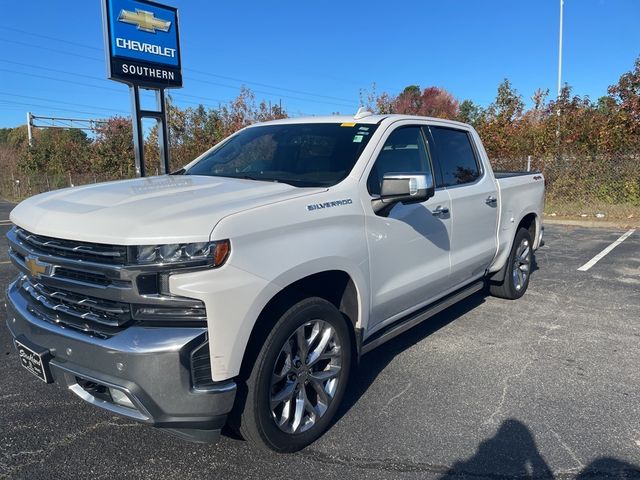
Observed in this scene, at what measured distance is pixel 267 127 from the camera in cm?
443

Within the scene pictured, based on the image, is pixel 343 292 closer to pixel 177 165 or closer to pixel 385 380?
pixel 385 380

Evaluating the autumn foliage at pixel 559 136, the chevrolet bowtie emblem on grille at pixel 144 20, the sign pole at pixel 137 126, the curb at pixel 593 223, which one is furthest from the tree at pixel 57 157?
the curb at pixel 593 223

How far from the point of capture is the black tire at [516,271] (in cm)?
572

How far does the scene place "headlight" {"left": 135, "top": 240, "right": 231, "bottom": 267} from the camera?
91.2 inches

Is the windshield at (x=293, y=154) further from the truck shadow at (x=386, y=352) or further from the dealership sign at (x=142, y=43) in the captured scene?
the dealership sign at (x=142, y=43)

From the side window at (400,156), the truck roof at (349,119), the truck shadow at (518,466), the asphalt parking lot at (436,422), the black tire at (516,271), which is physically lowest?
the truck shadow at (518,466)

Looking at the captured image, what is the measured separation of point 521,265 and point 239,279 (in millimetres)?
4547

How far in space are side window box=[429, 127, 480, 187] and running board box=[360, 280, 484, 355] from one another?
100cm

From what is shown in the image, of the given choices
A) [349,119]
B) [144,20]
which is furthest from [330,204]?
[144,20]

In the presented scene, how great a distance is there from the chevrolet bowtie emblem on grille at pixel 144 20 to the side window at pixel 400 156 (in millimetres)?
8085

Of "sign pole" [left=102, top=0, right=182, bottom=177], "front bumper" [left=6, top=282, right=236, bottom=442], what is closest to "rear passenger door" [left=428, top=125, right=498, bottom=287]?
"front bumper" [left=6, top=282, right=236, bottom=442]

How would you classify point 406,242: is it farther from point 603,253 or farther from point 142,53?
point 142,53

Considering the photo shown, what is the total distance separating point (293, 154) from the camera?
3.83 m

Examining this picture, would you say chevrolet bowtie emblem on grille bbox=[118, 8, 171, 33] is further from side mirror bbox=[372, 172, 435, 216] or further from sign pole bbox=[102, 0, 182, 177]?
side mirror bbox=[372, 172, 435, 216]
